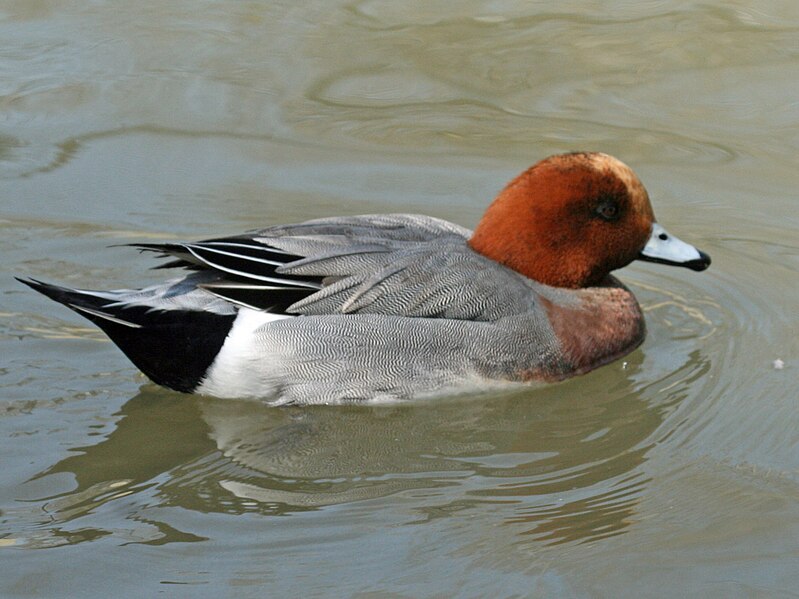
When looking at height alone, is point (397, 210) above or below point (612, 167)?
below

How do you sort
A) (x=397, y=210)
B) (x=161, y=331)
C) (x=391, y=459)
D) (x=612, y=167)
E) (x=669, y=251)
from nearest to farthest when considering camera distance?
(x=391, y=459) → (x=161, y=331) → (x=612, y=167) → (x=669, y=251) → (x=397, y=210)

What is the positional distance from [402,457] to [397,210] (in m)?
2.24

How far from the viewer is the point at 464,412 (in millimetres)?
5137

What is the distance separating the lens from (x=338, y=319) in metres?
5.08

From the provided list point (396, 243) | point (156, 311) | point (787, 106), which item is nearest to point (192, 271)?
point (156, 311)

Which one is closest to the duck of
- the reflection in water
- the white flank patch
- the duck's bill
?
the white flank patch

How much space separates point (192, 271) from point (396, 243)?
89cm

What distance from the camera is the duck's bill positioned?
5578 millimetres

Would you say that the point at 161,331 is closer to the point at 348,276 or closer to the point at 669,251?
the point at 348,276

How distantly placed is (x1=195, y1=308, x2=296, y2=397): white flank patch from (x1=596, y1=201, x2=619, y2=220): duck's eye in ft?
4.50

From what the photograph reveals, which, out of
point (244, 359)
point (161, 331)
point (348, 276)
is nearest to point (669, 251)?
point (348, 276)

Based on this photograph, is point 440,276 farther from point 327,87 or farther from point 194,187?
point 327,87

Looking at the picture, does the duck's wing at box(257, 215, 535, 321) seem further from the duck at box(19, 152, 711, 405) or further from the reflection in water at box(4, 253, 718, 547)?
the reflection in water at box(4, 253, 718, 547)

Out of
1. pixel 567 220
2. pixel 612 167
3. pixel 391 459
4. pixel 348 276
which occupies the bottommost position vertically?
pixel 391 459
